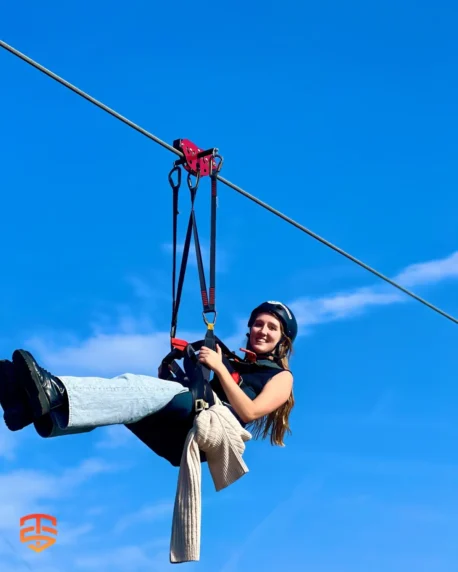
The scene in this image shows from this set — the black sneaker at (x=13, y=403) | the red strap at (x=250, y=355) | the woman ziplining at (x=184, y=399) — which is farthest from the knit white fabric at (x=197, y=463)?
the black sneaker at (x=13, y=403)

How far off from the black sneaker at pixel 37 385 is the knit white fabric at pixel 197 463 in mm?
792

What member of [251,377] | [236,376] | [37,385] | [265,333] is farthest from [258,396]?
[37,385]

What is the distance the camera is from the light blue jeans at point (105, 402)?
213 inches

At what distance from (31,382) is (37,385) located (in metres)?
0.04

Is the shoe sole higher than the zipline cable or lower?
lower

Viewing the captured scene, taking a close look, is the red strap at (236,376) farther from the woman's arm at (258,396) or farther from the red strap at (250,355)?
the red strap at (250,355)

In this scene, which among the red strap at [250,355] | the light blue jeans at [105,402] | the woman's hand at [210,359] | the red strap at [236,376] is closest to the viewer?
the light blue jeans at [105,402]

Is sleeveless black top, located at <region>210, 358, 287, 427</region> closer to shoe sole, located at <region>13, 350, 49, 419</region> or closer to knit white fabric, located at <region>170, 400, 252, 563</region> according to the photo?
knit white fabric, located at <region>170, 400, 252, 563</region>

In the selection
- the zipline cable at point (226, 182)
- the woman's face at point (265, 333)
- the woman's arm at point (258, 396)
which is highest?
the zipline cable at point (226, 182)

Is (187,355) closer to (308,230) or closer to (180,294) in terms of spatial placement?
(180,294)

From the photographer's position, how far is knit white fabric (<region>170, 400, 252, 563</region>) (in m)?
5.69

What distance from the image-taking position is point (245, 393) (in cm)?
634

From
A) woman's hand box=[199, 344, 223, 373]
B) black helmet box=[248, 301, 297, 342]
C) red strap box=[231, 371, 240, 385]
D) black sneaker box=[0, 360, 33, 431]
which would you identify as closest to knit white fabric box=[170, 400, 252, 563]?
woman's hand box=[199, 344, 223, 373]

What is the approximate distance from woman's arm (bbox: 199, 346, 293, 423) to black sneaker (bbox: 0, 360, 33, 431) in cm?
98
